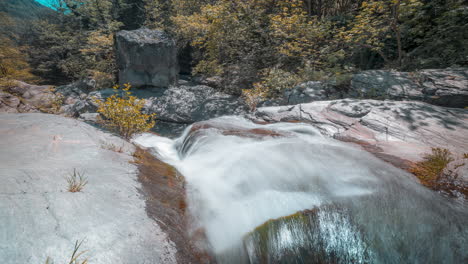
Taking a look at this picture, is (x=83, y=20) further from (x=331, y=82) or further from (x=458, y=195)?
(x=458, y=195)

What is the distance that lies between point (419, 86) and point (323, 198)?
19.4ft

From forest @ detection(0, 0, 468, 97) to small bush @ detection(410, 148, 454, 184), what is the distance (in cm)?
468

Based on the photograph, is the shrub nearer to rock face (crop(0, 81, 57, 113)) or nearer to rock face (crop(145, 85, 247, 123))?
rock face (crop(145, 85, 247, 123))

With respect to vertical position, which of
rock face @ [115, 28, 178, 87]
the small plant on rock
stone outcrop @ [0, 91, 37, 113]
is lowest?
the small plant on rock

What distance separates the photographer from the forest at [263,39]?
770cm

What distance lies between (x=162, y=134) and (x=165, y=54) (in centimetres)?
581

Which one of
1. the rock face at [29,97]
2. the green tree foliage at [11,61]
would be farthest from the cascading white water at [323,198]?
the green tree foliage at [11,61]

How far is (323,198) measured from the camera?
8.67 feet

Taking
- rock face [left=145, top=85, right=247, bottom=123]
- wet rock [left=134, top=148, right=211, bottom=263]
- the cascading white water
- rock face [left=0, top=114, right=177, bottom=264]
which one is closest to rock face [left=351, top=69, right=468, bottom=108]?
the cascading white water

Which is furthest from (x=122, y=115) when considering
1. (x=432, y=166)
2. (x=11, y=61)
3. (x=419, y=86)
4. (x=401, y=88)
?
(x=11, y=61)

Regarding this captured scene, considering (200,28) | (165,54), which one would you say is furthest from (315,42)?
(165,54)

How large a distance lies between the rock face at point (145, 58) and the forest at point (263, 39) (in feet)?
5.54

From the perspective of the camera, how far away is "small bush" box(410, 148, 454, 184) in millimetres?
2936

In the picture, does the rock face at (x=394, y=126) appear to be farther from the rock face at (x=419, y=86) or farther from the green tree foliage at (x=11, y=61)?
the green tree foliage at (x=11, y=61)
